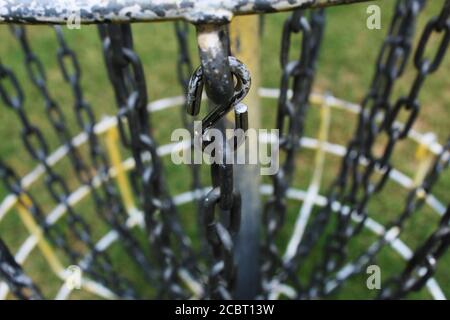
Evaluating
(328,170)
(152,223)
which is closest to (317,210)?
(328,170)

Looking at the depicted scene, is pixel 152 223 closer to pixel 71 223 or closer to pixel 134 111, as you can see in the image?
pixel 134 111

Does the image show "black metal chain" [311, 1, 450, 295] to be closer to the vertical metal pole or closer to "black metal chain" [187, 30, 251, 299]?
the vertical metal pole

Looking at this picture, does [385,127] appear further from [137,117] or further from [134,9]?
[134,9]

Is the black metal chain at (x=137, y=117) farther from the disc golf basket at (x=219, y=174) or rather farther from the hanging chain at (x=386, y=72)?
the hanging chain at (x=386, y=72)

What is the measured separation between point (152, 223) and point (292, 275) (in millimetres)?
456

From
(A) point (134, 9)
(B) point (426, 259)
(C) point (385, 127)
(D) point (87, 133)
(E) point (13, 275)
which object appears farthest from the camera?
(D) point (87, 133)

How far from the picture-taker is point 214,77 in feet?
1.39

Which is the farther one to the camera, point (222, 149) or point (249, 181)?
point (249, 181)

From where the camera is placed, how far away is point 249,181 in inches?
37.6

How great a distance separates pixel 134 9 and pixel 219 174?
17 centimetres

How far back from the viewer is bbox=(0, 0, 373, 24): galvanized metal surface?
1.37 feet

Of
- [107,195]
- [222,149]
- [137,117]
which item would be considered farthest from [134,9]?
[107,195]

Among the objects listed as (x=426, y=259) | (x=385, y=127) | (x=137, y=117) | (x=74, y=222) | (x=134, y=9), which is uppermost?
(x=134, y=9)

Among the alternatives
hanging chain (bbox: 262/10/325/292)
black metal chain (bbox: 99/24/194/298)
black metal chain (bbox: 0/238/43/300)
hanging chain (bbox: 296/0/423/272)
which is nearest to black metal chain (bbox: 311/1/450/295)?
hanging chain (bbox: 296/0/423/272)
